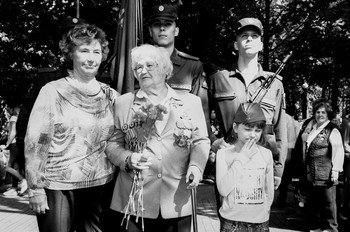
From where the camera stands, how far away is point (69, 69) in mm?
4066

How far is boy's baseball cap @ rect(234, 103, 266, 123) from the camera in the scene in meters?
3.96

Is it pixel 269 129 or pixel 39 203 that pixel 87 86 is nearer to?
pixel 39 203

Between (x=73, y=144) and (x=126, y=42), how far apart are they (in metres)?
1.27

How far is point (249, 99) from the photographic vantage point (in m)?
4.41

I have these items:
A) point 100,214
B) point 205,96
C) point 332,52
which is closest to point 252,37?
point 205,96

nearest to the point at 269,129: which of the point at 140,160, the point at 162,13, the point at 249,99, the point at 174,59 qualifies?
the point at 249,99

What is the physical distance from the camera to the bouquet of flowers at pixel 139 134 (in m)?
3.40

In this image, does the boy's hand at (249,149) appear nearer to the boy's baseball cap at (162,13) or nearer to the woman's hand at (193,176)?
the woman's hand at (193,176)

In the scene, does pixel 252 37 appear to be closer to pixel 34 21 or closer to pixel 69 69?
pixel 69 69

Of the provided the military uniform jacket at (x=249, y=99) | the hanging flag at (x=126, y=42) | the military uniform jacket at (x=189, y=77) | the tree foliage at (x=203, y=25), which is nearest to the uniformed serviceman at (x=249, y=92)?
the military uniform jacket at (x=249, y=99)

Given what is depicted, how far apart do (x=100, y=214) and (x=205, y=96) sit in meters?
1.41

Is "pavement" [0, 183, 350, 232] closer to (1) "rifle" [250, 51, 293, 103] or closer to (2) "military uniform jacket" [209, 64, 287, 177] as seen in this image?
(2) "military uniform jacket" [209, 64, 287, 177]

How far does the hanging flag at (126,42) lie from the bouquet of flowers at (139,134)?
0.88 m

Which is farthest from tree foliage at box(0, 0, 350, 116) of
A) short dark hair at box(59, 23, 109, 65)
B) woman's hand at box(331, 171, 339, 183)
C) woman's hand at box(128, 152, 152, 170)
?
woman's hand at box(128, 152, 152, 170)
